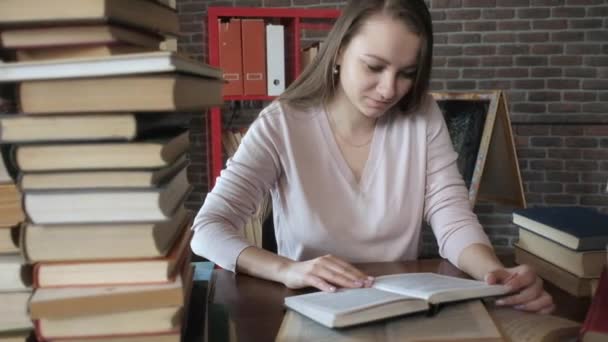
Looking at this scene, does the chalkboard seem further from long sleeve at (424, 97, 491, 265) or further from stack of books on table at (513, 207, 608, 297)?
stack of books on table at (513, 207, 608, 297)

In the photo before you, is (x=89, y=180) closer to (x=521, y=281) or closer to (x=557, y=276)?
(x=521, y=281)

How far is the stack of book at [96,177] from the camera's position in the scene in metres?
0.56

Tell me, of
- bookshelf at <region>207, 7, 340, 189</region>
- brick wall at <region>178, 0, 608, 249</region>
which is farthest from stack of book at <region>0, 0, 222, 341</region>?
brick wall at <region>178, 0, 608, 249</region>

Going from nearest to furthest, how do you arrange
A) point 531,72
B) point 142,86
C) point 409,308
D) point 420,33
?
point 142,86
point 409,308
point 420,33
point 531,72

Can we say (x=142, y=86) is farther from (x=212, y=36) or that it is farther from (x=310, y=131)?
(x=212, y=36)

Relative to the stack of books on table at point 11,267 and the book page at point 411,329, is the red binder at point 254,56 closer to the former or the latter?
the book page at point 411,329

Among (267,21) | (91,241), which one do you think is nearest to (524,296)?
(91,241)

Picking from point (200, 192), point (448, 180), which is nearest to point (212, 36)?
point (200, 192)

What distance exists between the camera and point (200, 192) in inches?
148

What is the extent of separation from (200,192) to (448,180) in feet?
8.49

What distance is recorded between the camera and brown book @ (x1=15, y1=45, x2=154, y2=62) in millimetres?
582

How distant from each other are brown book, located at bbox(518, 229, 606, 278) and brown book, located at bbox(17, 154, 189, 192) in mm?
756

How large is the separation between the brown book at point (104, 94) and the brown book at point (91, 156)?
0.04m

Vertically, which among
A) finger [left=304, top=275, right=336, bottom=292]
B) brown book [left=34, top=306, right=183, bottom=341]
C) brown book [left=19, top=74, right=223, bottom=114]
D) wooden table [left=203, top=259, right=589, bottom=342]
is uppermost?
brown book [left=19, top=74, right=223, bottom=114]
